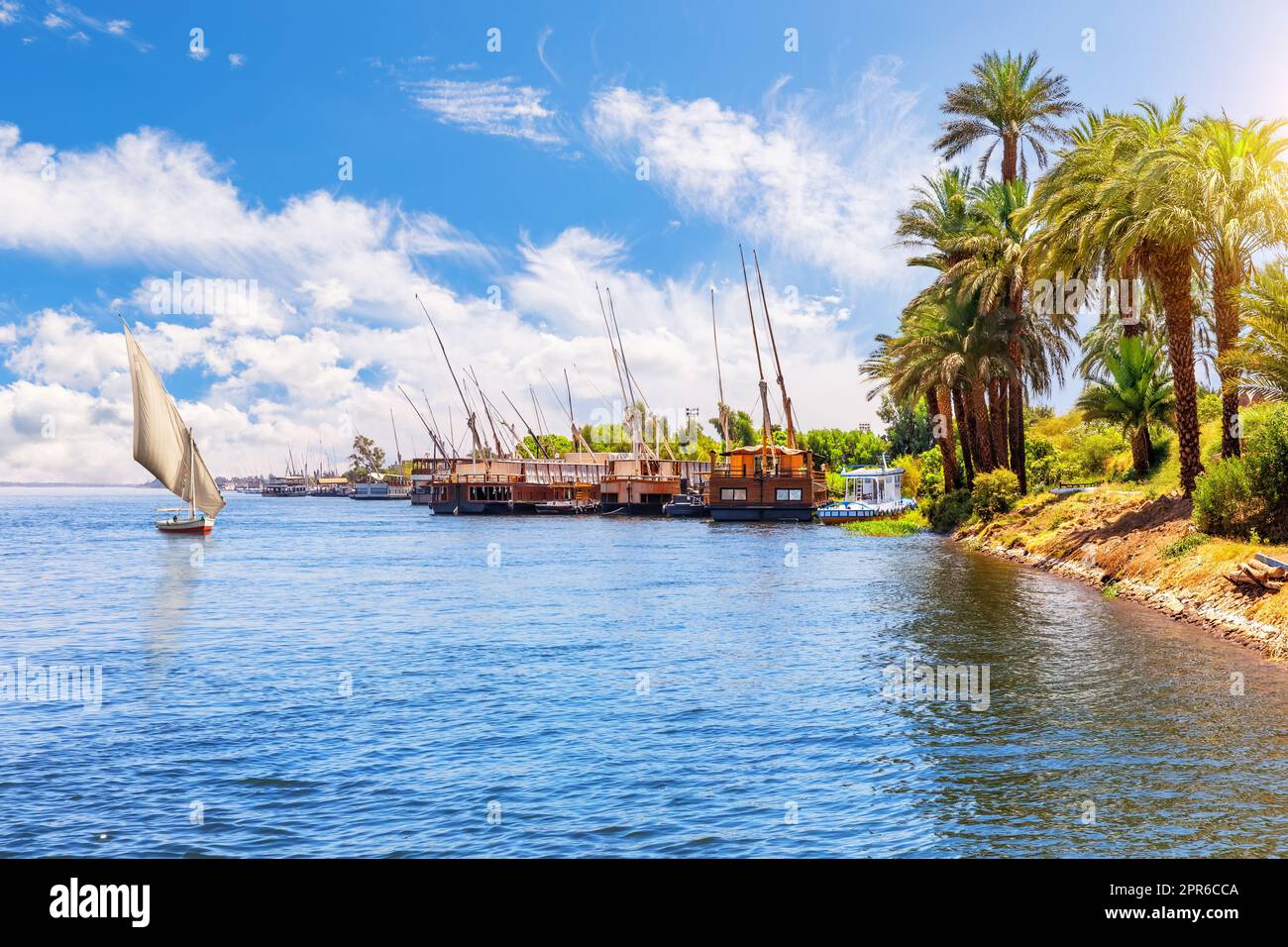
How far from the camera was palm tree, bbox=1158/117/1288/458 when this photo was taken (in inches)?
1109

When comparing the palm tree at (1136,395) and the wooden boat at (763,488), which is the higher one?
the palm tree at (1136,395)

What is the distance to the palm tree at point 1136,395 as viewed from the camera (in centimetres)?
4853

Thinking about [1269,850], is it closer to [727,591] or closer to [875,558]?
[727,591]

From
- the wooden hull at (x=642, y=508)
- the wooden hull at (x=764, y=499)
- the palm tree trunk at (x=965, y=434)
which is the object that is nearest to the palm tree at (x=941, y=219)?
the palm tree trunk at (x=965, y=434)

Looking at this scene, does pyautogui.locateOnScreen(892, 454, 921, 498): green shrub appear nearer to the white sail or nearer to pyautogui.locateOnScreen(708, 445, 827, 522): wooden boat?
pyautogui.locateOnScreen(708, 445, 827, 522): wooden boat

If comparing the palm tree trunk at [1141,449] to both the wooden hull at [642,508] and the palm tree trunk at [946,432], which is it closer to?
the palm tree trunk at [946,432]

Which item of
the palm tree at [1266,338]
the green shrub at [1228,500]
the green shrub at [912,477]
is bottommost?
the green shrub at [1228,500]

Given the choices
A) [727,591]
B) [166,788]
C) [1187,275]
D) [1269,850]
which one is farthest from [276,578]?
[1269,850]

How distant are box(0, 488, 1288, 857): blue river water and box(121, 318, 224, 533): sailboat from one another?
1115 inches

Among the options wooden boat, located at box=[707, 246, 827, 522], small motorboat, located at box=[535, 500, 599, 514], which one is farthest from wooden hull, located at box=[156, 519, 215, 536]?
small motorboat, located at box=[535, 500, 599, 514]

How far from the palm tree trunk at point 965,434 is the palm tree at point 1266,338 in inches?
1270

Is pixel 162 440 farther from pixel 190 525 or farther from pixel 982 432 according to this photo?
pixel 982 432
